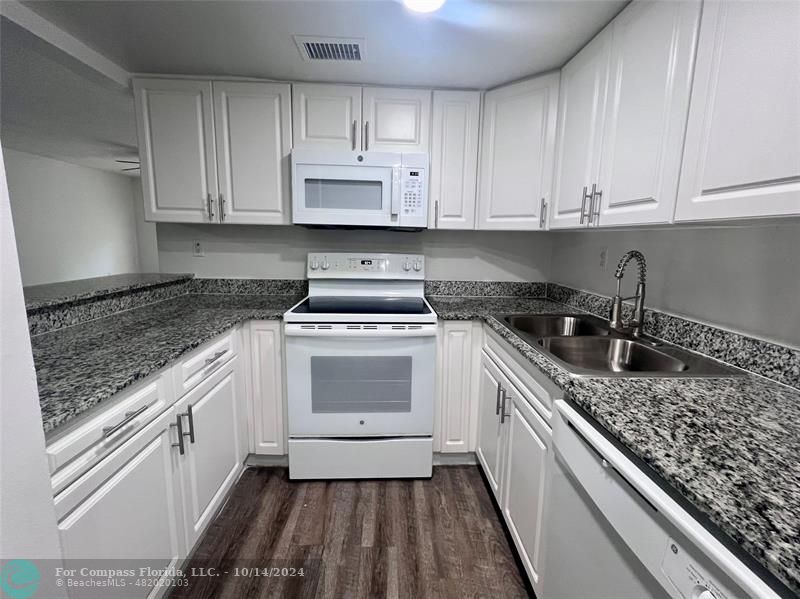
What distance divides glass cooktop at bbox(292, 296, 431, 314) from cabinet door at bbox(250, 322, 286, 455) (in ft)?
0.73

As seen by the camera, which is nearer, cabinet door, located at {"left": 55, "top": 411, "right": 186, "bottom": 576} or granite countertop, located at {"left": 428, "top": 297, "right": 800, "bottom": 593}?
granite countertop, located at {"left": 428, "top": 297, "right": 800, "bottom": 593}

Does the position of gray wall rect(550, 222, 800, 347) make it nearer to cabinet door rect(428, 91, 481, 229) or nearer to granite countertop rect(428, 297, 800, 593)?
granite countertop rect(428, 297, 800, 593)

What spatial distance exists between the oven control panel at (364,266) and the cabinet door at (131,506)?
123 centimetres

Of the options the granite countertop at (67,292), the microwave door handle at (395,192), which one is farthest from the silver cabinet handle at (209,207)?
the microwave door handle at (395,192)

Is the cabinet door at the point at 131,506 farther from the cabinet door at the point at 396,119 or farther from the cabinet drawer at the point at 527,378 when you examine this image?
the cabinet door at the point at 396,119

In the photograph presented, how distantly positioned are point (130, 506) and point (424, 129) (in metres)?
2.11

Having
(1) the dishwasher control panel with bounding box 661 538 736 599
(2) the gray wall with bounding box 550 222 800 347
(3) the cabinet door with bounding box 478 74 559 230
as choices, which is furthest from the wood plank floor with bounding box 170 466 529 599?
(3) the cabinet door with bounding box 478 74 559 230

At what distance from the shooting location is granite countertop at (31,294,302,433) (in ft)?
2.84

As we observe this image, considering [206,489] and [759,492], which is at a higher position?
[759,492]

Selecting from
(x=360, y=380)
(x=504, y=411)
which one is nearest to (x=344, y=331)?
(x=360, y=380)

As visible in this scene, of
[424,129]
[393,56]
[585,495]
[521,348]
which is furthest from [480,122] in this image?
[585,495]

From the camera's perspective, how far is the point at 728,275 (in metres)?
1.17

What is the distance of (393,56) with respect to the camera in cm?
166

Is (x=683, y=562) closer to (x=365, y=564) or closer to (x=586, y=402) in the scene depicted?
(x=586, y=402)
